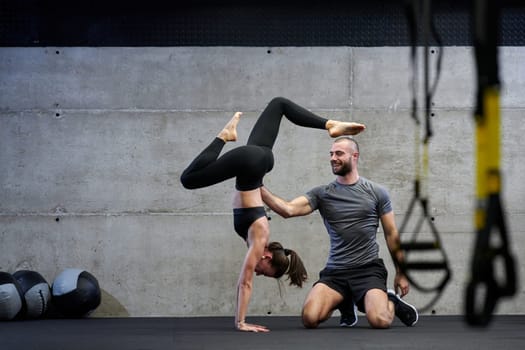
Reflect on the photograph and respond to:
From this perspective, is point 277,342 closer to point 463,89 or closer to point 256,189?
point 256,189

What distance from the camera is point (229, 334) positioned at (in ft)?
15.6

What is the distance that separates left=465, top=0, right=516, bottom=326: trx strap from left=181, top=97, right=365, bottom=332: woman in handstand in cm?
294

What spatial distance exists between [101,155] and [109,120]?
282 millimetres

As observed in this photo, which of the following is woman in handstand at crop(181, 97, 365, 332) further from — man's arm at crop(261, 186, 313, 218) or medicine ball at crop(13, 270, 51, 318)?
medicine ball at crop(13, 270, 51, 318)

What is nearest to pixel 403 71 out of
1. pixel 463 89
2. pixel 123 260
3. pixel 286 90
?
pixel 463 89

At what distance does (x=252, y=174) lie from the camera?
4.78 meters

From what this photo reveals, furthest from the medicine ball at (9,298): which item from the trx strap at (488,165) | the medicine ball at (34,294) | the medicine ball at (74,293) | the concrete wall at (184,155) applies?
the trx strap at (488,165)

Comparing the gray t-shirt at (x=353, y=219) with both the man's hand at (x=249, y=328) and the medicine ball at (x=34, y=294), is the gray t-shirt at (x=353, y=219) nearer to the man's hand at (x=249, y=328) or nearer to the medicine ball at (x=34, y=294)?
the man's hand at (x=249, y=328)

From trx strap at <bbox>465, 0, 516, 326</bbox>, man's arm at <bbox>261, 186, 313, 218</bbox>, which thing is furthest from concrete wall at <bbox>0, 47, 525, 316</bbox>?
trx strap at <bbox>465, 0, 516, 326</bbox>

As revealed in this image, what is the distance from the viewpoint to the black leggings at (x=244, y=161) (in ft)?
15.5

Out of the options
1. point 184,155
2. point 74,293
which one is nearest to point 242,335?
point 74,293

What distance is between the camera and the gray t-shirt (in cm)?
524

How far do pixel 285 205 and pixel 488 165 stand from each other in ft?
12.0

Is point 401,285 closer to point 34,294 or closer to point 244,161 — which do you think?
point 244,161
